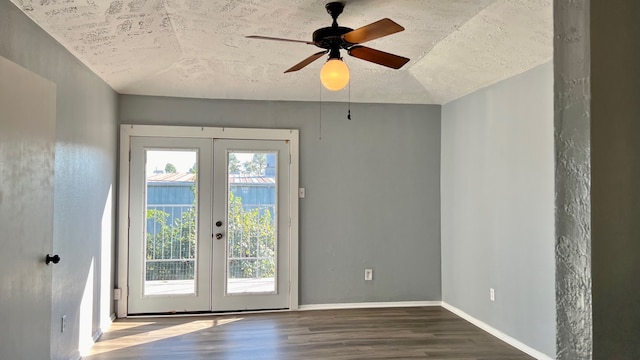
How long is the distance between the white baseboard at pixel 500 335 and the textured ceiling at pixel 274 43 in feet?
7.99

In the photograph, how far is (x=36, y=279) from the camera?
234 cm

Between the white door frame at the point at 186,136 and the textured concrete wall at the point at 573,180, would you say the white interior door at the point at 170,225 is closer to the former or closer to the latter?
the white door frame at the point at 186,136

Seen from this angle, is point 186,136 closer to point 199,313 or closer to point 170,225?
point 170,225

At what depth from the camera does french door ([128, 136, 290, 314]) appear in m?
4.54

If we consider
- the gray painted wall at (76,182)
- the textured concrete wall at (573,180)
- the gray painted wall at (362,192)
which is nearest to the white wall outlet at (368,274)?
the gray painted wall at (362,192)

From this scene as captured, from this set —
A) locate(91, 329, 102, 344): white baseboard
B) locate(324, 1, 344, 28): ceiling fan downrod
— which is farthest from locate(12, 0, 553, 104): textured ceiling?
locate(91, 329, 102, 344): white baseboard

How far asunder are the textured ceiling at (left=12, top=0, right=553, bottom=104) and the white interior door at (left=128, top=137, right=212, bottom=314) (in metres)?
0.69

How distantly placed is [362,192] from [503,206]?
1625 millimetres

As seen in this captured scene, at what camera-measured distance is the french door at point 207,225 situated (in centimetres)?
454

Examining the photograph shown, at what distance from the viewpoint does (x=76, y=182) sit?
325 cm

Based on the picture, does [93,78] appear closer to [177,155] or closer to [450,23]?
[177,155]
